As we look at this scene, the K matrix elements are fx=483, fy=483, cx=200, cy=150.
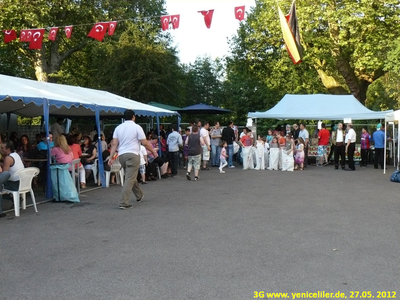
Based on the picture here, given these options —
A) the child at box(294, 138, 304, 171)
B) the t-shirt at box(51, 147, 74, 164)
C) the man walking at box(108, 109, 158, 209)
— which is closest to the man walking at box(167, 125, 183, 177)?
the child at box(294, 138, 304, 171)

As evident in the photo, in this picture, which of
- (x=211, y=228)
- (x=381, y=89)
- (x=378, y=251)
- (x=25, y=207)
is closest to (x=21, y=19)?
(x=25, y=207)

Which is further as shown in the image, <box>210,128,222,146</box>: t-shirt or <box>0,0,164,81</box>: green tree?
<box>0,0,164,81</box>: green tree

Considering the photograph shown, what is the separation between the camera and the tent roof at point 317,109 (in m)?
20.9

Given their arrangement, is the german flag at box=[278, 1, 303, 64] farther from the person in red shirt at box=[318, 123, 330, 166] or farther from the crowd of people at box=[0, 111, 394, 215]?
the person in red shirt at box=[318, 123, 330, 166]

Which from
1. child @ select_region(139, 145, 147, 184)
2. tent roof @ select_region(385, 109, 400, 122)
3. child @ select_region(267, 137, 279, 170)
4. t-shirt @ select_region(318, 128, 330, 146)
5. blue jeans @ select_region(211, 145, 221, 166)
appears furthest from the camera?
t-shirt @ select_region(318, 128, 330, 146)

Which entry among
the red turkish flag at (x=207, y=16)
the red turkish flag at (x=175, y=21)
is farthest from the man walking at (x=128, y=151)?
the red turkish flag at (x=175, y=21)

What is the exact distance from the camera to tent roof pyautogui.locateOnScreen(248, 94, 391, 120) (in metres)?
20.9

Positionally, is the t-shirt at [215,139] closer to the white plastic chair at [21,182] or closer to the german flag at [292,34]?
the german flag at [292,34]

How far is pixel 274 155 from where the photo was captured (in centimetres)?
1903

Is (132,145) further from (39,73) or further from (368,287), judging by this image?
(39,73)

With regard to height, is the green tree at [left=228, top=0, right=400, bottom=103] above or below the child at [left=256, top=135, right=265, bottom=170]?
above

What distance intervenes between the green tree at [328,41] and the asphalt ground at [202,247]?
16558 mm

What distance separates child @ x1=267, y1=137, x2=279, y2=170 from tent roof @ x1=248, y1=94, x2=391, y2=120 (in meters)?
2.12

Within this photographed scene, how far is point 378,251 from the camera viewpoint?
607 cm
